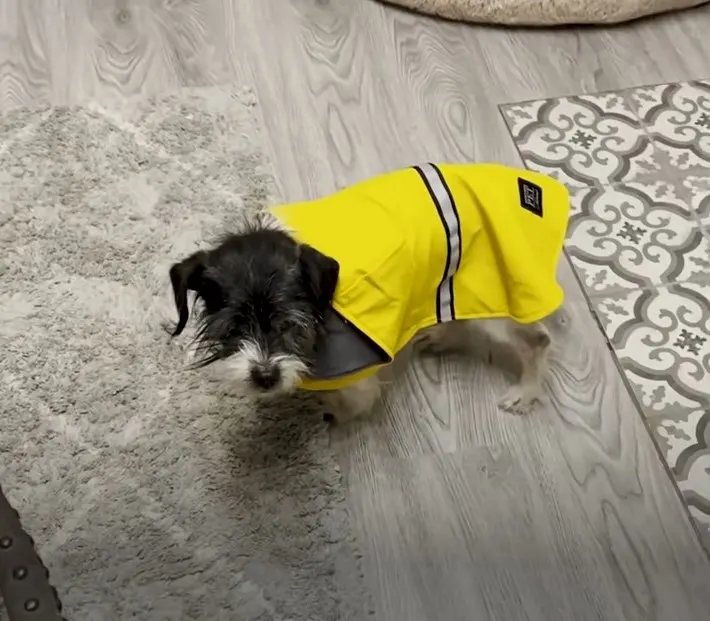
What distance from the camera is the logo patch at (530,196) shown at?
1548 millimetres

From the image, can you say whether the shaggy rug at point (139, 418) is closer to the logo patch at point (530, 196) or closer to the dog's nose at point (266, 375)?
the dog's nose at point (266, 375)

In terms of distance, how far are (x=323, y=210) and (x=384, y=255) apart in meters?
0.16

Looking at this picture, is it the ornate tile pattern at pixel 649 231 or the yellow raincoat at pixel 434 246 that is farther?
the ornate tile pattern at pixel 649 231

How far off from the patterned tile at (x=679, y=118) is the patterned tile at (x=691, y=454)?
689 millimetres

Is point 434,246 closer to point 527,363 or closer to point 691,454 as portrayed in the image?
point 527,363

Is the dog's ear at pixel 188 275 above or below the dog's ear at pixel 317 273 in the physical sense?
above

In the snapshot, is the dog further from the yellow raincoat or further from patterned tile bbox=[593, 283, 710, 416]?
patterned tile bbox=[593, 283, 710, 416]

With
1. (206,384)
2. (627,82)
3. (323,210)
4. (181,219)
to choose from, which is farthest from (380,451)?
(627,82)

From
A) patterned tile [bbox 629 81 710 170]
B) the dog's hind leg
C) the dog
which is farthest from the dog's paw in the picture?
patterned tile [bbox 629 81 710 170]

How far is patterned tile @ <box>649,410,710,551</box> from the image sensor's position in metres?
1.65

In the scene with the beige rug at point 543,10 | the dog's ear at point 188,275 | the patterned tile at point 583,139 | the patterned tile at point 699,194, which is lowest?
the patterned tile at point 699,194

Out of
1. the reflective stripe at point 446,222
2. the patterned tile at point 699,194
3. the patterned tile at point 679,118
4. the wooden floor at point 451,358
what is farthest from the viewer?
the patterned tile at point 679,118

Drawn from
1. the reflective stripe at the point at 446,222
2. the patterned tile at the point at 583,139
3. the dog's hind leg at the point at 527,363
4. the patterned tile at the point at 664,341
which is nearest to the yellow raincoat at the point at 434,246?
the reflective stripe at the point at 446,222

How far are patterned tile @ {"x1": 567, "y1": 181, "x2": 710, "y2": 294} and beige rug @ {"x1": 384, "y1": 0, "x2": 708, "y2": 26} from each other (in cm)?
59
